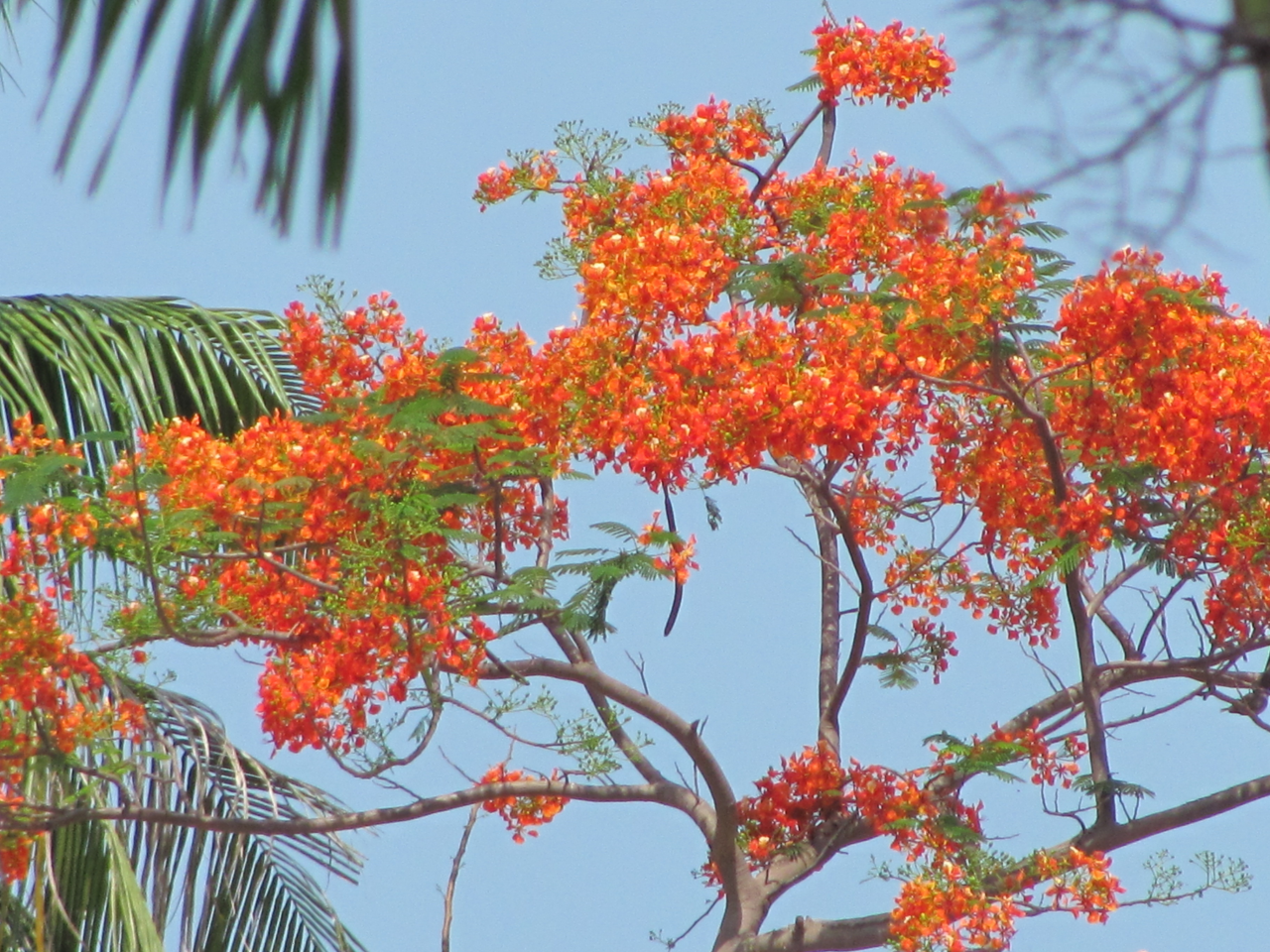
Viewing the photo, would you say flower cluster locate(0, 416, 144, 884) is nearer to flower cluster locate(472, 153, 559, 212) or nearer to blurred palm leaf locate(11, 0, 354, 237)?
flower cluster locate(472, 153, 559, 212)

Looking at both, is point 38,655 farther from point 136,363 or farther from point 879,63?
point 879,63

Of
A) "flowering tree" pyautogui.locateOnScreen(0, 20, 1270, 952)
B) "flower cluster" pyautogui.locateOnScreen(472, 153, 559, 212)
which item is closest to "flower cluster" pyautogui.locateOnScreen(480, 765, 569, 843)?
"flowering tree" pyautogui.locateOnScreen(0, 20, 1270, 952)

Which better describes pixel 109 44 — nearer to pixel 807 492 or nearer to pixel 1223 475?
pixel 1223 475

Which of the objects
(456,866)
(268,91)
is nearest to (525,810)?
(456,866)

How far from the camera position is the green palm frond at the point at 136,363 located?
7.20 meters

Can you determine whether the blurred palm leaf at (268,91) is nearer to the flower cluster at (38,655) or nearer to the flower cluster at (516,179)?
the flower cluster at (38,655)

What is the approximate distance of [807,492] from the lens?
26.7ft

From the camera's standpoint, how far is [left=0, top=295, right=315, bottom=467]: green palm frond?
23.6 ft

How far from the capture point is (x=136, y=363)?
760cm

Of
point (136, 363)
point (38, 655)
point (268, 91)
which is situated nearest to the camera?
point (268, 91)

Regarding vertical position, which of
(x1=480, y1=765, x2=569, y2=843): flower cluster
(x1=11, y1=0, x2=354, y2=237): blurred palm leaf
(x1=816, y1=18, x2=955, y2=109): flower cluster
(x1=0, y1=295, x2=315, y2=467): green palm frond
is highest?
(x1=816, y1=18, x2=955, y2=109): flower cluster

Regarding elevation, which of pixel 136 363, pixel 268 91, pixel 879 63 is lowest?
pixel 268 91

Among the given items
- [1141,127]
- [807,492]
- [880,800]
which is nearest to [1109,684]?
[880,800]

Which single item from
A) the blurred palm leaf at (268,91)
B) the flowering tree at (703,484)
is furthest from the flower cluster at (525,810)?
the blurred palm leaf at (268,91)
